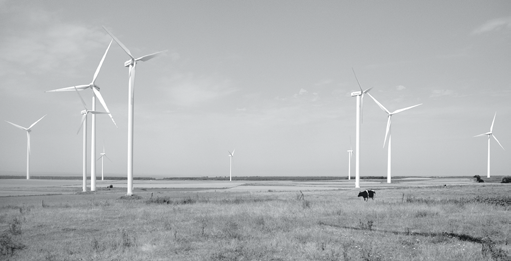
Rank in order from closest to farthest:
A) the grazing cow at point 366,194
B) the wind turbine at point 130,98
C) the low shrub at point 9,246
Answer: the low shrub at point 9,246
the grazing cow at point 366,194
the wind turbine at point 130,98

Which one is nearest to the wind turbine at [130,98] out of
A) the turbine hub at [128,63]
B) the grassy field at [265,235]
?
the turbine hub at [128,63]

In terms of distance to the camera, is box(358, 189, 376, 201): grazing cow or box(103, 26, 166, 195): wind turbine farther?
box(103, 26, 166, 195): wind turbine

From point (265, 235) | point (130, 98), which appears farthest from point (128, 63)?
point (265, 235)

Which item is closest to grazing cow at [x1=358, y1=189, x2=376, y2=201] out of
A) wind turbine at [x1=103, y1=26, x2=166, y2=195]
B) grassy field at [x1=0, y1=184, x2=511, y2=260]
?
grassy field at [x1=0, y1=184, x2=511, y2=260]

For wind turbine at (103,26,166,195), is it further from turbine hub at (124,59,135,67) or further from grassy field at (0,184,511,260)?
grassy field at (0,184,511,260)

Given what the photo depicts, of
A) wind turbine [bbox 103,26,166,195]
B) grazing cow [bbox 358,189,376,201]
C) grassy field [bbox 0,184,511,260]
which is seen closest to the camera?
grassy field [bbox 0,184,511,260]

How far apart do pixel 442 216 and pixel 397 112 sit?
66643 millimetres

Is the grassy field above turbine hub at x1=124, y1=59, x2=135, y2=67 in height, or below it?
below

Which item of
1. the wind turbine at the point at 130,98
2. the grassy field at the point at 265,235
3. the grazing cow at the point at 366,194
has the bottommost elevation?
the grazing cow at the point at 366,194

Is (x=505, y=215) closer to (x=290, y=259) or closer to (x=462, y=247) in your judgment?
(x=462, y=247)

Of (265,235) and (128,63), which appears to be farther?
(128,63)

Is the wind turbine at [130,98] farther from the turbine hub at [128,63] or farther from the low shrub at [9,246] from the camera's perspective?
the low shrub at [9,246]

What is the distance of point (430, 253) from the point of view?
13609mm

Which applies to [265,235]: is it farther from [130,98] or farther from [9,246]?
[130,98]
